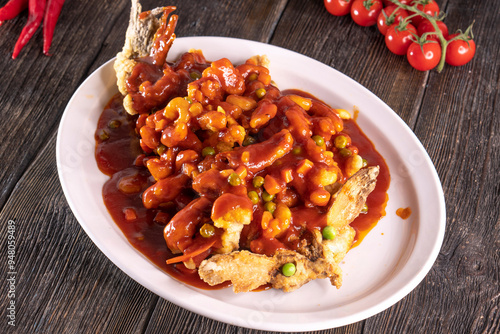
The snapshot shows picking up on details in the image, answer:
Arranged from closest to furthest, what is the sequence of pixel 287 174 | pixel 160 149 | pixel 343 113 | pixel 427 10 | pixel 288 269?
1. pixel 288 269
2. pixel 287 174
3. pixel 160 149
4. pixel 343 113
5. pixel 427 10

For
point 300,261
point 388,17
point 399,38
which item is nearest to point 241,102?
point 300,261

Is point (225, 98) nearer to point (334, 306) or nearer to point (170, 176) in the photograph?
point (170, 176)

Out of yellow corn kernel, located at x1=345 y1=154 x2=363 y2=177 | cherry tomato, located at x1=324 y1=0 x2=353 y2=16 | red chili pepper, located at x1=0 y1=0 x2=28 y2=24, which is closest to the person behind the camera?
yellow corn kernel, located at x1=345 y1=154 x2=363 y2=177

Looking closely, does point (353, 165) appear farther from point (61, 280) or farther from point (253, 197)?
point (61, 280)

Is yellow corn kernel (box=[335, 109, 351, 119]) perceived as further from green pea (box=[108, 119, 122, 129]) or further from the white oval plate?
green pea (box=[108, 119, 122, 129])

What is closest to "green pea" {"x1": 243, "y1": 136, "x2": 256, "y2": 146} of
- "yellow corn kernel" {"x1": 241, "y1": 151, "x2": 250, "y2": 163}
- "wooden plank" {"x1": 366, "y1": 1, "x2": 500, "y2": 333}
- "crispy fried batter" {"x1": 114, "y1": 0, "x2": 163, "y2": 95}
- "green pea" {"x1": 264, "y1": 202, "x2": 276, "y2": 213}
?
"yellow corn kernel" {"x1": 241, "y1": 151, "x2": 250, "y2": 163}
